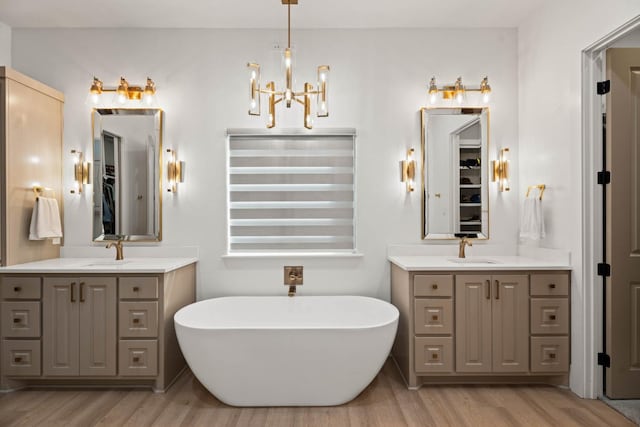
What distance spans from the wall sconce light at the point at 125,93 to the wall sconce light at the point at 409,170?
2.15 metres

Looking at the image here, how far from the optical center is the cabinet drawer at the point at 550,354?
2.73 m

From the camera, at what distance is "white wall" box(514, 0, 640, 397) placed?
259 centimetres

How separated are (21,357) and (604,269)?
3.90 meters

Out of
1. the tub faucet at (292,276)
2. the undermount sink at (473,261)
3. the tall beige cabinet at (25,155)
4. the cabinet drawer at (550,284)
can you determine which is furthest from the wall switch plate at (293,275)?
the tall beige cabinet at (25,155)

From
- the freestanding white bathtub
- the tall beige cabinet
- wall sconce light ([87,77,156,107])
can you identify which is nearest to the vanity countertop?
the freestanding white bathtub

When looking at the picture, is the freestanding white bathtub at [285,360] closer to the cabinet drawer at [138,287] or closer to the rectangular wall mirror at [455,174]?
the cabinet drawer at [138,287]

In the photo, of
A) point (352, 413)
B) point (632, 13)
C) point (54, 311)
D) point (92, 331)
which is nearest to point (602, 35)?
point (632, 13)

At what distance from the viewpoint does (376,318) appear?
301cm

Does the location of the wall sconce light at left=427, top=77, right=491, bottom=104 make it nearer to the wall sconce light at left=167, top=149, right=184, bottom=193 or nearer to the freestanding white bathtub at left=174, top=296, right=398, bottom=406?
the freestanding white bathtub at left=174, top=296, right=398, bottom=406

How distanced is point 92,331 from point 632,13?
3.79 metres

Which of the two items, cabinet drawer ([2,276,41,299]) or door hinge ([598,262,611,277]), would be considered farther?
cabinet drawer ([2,276,41,299])

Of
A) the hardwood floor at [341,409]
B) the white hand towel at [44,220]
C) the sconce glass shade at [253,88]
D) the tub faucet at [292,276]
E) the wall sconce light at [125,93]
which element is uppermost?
the wall sconce light at [125,93]

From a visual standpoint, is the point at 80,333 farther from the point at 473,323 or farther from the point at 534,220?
the point at 534,220

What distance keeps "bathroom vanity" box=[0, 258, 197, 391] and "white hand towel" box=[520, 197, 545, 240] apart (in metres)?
2.67
